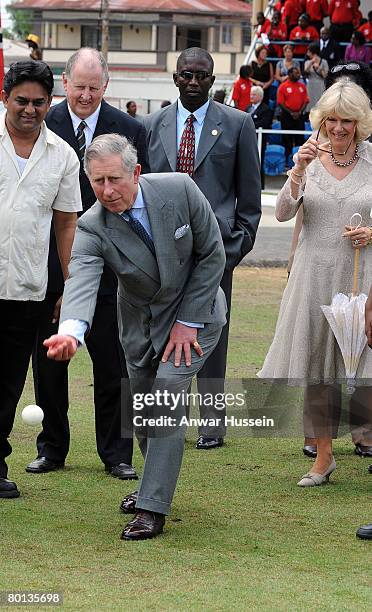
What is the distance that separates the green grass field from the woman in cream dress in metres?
0.47

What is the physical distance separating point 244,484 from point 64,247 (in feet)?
5.33

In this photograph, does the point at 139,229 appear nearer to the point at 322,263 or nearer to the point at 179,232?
the point at 179,232

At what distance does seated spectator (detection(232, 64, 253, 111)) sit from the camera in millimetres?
26062

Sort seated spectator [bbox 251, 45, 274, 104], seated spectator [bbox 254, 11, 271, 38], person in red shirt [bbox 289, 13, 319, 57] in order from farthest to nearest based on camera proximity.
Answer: seated spectator [bbox 254, 11, 271, 38]
person in red shirt [bbox 289, 13, 319, 57]
seated spectator [bbox 251, 45, 274, 104]

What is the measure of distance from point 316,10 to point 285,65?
8.49 feet

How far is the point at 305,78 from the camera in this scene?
27234 millimetres

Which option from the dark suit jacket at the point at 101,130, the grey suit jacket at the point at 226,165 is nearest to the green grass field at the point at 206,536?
the dark suit jacket at the point at 101,130

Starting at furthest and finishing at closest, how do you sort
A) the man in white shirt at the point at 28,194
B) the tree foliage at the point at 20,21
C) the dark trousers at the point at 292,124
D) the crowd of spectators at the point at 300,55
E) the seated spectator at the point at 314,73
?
the tree foliage at the point at 20,21, the seated spectator at the point at 314,73, the crowd of spectators at the point at 300,55, the dark trousers at the point at 292,124, the man in white shirt at the point at 28,194

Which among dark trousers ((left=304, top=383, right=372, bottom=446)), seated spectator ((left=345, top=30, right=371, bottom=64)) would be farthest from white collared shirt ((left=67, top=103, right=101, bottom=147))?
seated spectator ((left=345, top=30, right=371, bottom=64))

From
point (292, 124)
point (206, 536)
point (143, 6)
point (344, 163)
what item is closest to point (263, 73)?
point (292, 124)

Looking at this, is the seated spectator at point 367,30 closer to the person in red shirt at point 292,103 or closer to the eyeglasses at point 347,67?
the person in red shirt at point 292,103

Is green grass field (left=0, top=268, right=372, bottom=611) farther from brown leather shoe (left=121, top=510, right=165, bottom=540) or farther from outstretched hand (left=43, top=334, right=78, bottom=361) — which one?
outstretched hand (left=43, top=334, right=78, bottom=361)

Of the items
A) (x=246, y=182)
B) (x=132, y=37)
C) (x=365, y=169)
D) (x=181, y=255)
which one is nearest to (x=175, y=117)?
(x=246, y=182)

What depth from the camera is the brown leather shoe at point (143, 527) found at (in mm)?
5895
